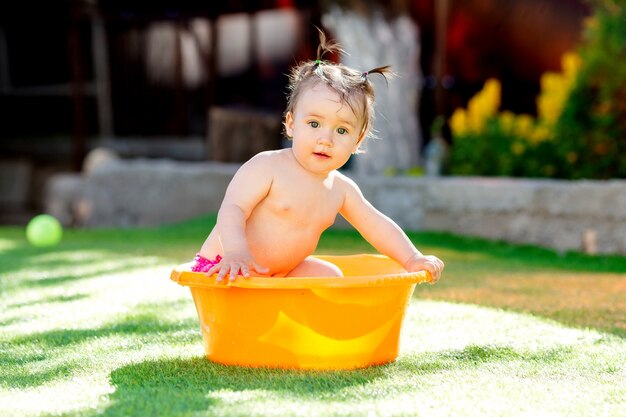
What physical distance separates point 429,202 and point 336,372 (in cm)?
447

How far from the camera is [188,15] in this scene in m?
10.9

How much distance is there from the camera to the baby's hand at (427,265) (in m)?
2.88

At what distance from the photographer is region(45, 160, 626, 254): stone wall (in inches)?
239

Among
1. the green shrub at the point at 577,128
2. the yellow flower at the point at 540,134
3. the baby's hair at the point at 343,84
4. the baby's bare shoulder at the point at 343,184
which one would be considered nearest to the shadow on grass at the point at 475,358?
the baby's bare shoulder at the point at 343,184

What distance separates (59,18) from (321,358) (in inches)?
384

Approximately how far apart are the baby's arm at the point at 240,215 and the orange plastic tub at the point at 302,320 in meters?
0.06

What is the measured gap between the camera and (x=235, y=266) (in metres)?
2.63

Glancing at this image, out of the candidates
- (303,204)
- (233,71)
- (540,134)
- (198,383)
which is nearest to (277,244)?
(303,204)

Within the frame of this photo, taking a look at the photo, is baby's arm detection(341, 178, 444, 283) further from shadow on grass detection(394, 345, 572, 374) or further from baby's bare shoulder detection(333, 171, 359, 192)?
shadow on grass detection(394, 345, 572, 374)

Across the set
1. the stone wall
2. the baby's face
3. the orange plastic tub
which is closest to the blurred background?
the stone wall

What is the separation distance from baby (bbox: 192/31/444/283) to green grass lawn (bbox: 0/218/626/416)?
35 cm

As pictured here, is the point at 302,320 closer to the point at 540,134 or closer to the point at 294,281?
the point at 294,281

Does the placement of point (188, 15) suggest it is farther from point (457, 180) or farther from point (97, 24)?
point (457, 180)

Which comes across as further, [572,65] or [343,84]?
[572,65]
